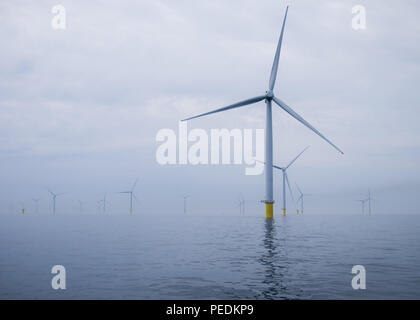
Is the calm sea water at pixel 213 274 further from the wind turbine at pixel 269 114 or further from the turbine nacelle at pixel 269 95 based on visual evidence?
the turbine nacelle at pixel 269 95

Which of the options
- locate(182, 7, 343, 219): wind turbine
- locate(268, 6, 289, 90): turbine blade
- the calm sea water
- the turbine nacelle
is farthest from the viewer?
the turbine nacelle

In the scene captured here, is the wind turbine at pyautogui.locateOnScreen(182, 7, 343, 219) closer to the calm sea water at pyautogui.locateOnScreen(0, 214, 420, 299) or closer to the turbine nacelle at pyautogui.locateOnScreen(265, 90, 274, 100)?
the turbine nacelle at pyautogui.locateOnScreen(265, 90, 274, 100)

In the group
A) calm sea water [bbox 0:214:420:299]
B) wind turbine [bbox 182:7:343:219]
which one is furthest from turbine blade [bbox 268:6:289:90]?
calm sea water [bbox 0:214:420:299]

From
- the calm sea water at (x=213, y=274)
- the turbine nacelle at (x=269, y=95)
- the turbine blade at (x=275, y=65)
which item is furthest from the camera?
the turbine nacelle at (x=269, y=95)

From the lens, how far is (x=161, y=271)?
94.6 feet

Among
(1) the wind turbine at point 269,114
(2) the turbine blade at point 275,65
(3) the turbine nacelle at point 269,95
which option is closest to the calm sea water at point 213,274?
(1) the wind turbine at point 269,114

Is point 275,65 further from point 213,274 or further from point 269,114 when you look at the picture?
point 213,274

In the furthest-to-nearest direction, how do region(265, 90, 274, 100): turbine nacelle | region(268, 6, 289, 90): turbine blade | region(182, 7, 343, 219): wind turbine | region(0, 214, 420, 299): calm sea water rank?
region(265, 90, 274, 100): turbine nacelle → region(182, 7, 343, 219): wind turbine → region(268, 6, 289, 90): turbine blade → region(0, 214, 420, 299): calm sea water

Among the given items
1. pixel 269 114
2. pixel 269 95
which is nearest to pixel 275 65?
pixel 269 95

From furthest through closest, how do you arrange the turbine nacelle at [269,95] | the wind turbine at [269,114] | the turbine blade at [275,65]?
the turbine nacelle at [269,95] → the wind turbine at [269,114] → the turbine blade at [275,65]
